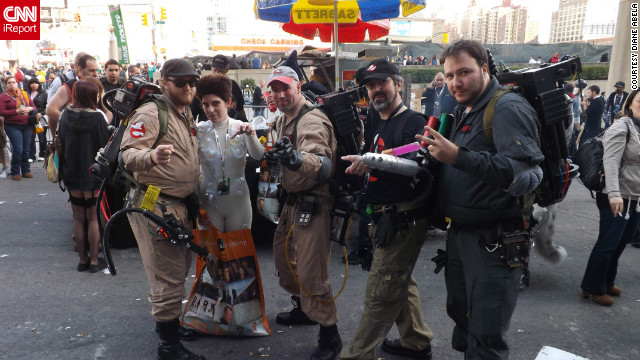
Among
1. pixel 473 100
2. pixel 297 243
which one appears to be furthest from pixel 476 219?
pixel 297 243

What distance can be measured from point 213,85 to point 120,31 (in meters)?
22.2

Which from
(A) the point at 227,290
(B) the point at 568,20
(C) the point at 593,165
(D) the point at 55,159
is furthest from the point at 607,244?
(B) the point at 568,20

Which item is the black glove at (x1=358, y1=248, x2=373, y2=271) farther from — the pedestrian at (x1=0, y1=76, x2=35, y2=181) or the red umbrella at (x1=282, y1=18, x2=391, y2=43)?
the pedestrian at (x1=0, y1=76, x2=35, y2=181)

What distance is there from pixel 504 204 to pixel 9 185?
354 inches

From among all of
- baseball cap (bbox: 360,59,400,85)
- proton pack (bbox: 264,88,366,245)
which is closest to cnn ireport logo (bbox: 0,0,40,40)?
proton pack (bbox: 264,88,366,245)

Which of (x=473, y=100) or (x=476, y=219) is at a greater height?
(x=473, y=100)

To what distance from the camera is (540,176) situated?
2.10m

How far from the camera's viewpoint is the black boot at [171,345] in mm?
3000

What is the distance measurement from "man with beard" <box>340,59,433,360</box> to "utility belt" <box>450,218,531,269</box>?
0.51m

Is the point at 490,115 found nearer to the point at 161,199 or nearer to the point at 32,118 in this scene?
the point at 161,199

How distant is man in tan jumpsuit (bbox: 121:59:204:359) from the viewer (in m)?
2.84

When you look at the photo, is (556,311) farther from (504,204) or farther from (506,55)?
(506,55)

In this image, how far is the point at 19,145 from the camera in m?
8.47

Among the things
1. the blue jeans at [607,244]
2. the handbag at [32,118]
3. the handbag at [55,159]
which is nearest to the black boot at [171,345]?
the handbag at [55,159]
